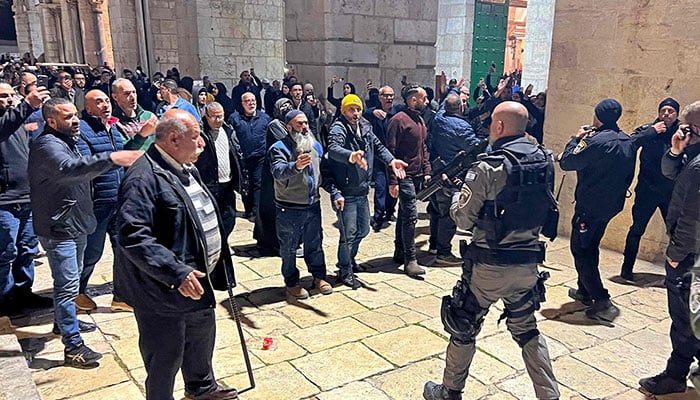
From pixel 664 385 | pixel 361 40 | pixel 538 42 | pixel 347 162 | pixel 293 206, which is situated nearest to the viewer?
pixel 664 385

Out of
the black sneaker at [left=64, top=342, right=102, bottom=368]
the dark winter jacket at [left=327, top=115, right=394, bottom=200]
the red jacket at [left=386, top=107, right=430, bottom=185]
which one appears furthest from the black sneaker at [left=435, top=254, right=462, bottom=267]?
the black sneaker at [left=64, top=342, right=102, bottom=368]

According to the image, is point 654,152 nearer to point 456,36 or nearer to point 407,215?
point 407,215

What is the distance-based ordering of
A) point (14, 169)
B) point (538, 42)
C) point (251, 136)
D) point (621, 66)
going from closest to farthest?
point (14, 169), point (621, 66), point (251, 136), point (538, 42)

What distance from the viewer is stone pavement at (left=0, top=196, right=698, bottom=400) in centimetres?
350

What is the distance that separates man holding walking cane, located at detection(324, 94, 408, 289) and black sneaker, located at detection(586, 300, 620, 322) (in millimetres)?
2004

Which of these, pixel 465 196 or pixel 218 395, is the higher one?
pixel 465 196

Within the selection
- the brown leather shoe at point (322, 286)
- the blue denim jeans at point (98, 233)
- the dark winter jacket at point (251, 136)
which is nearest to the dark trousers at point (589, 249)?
the brown leather shoe at point (322, 286)

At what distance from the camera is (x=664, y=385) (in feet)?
11.3

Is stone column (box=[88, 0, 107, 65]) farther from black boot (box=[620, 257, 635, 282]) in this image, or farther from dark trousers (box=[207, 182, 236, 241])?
black boot (box=[620, 257, 635, 282])

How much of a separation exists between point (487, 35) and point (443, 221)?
13349 millimetres

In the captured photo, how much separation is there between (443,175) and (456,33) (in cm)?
1381

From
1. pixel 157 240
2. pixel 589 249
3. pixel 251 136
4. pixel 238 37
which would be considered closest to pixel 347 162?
pixel 251 136

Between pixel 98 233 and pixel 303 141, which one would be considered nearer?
pixel 98 233

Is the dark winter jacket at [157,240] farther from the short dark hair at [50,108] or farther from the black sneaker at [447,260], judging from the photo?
the black sneaker at [447,260]
